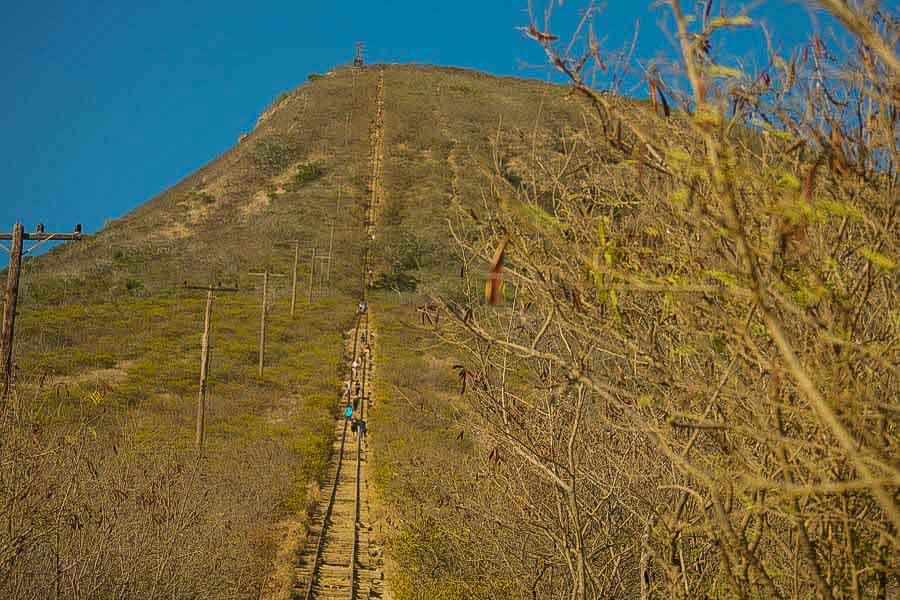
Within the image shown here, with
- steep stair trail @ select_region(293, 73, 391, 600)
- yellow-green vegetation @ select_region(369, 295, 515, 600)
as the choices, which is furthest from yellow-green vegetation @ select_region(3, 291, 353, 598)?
yellow-green vegetation @ select_region(369, 295, 515, 600)

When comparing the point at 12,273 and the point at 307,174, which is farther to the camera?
the point at 307,174

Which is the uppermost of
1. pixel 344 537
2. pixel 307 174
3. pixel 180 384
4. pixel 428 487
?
pixel 307 174

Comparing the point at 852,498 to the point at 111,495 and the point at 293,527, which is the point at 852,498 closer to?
the point at 111,495

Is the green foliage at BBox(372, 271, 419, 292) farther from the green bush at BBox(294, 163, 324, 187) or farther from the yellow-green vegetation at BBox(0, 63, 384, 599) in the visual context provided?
the green bush at BBox(294, 163, 324, 187)

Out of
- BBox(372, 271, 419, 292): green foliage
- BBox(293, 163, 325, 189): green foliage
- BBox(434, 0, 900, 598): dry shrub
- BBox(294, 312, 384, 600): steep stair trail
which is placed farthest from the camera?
BBox(293, 163, 325, 189): green foliage

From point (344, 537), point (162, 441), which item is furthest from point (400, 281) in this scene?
point (344, 537)

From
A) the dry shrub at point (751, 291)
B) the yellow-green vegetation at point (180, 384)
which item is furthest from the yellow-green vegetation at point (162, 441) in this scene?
the dry shrub at point (751, 291)

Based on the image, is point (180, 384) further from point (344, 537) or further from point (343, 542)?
point (343, 542)

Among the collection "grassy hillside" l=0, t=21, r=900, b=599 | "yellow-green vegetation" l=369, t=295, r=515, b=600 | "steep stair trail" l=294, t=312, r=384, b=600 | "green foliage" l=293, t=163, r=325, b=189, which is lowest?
"steep stair trail" l=294, t=312, r=384, b=600

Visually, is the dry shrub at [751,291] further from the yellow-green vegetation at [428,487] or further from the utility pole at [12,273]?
the utility pole at [12,273]

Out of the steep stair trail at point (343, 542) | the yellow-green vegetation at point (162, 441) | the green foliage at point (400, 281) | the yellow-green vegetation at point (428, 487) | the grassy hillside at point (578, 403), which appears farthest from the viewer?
the green foliage at point (400, 281)

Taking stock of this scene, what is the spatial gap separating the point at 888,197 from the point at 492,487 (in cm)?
782

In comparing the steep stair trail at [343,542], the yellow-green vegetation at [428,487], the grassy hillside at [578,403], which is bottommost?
the steep stair trail at [343,542]

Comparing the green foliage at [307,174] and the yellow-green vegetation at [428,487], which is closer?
the yellow-green vegetation at [428,487]
